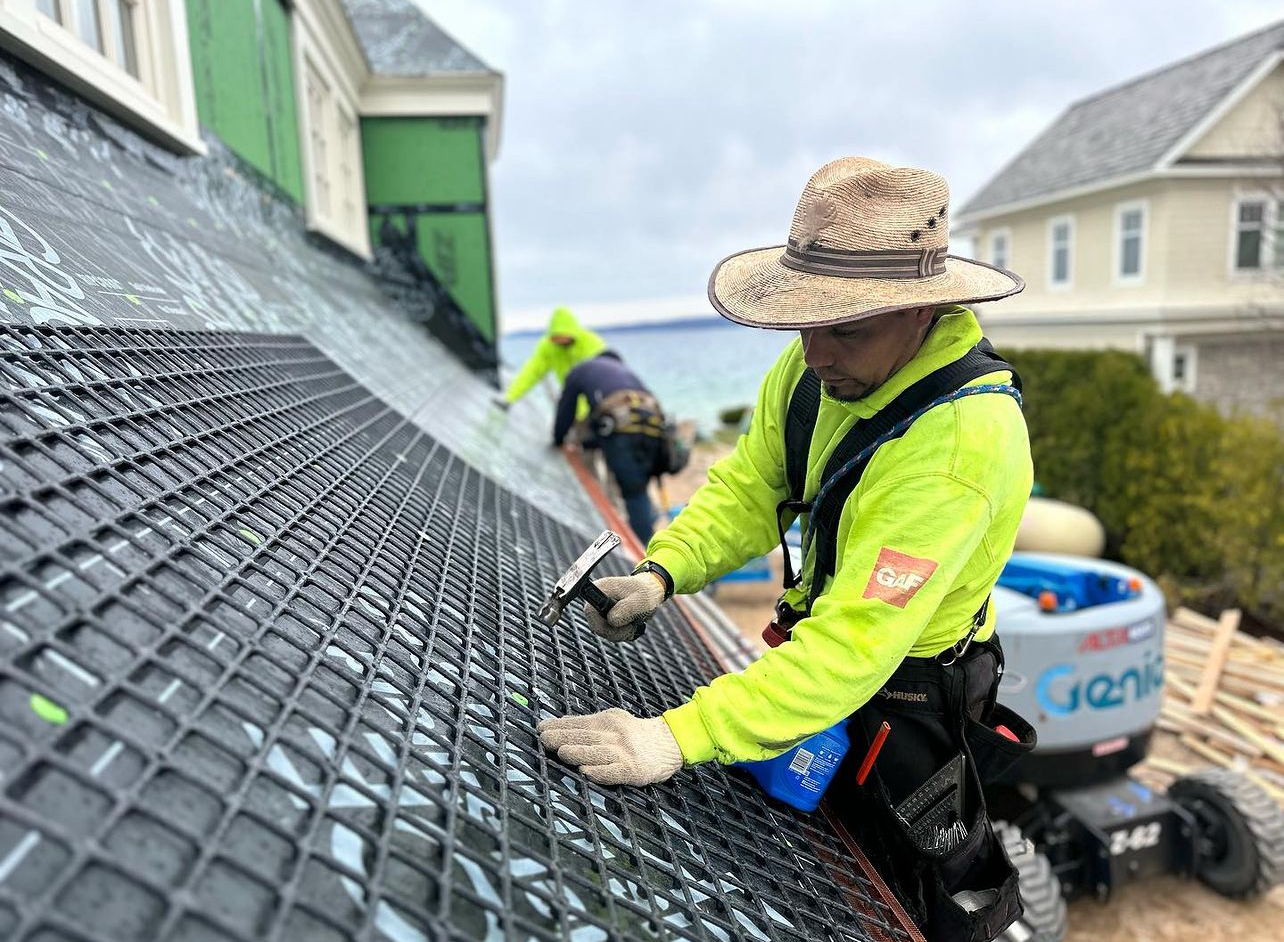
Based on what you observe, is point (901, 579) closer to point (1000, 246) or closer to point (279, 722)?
point (279, 722)

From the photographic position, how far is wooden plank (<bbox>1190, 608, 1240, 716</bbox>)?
8.00m

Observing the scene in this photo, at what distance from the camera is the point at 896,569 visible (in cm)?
172

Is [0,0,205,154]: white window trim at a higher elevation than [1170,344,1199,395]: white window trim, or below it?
higher

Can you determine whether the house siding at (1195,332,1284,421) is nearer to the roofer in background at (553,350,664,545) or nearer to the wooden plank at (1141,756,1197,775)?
the wooden plank at (1141,756,1197,775)

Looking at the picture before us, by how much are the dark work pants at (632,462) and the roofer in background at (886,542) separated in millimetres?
4892

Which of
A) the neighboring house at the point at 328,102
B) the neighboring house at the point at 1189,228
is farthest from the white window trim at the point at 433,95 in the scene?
the neighboring house at the point at 1189,228

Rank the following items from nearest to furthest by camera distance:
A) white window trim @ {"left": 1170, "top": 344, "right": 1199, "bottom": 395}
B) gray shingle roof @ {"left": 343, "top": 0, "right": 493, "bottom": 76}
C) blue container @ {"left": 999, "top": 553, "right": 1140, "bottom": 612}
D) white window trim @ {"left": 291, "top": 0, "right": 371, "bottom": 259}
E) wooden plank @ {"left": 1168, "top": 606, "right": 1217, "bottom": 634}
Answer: blue container @ {"left": 999, "top": 553, "right": 1140, "bottom": 612} < white window trim @ {"left": 291, "top": 0, "right": 371, "bottom": 259} < wooden plank @ {"left": 1168, "top": 606, "right": 1217, "bottom": 634} < gray shingle roof @ {"left": 343, "top": 0, "right": 493, "bottom": 76} < white window trim @ {"left": 1170, "top": 344, "right": 1199, "bottom": 395}

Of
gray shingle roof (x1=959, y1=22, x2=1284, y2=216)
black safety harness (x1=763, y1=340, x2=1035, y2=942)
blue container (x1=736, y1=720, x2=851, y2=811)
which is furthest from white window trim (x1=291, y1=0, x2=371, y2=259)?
gray shingle roof (x1=959, y1=22, x2=1284, y2=216)

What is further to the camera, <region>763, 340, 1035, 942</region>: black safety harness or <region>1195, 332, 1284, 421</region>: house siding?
<region>1195, 332, 1284, 421</region>: house siding

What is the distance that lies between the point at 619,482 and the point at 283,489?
5175mm

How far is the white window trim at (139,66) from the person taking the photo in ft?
10.5

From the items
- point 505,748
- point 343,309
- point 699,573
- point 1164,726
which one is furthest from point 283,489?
point 1164,726

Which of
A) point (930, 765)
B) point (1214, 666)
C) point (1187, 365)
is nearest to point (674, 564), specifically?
point (930, 765)

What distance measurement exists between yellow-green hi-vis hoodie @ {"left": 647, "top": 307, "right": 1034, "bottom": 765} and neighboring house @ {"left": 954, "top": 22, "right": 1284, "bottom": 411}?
59.9ft
